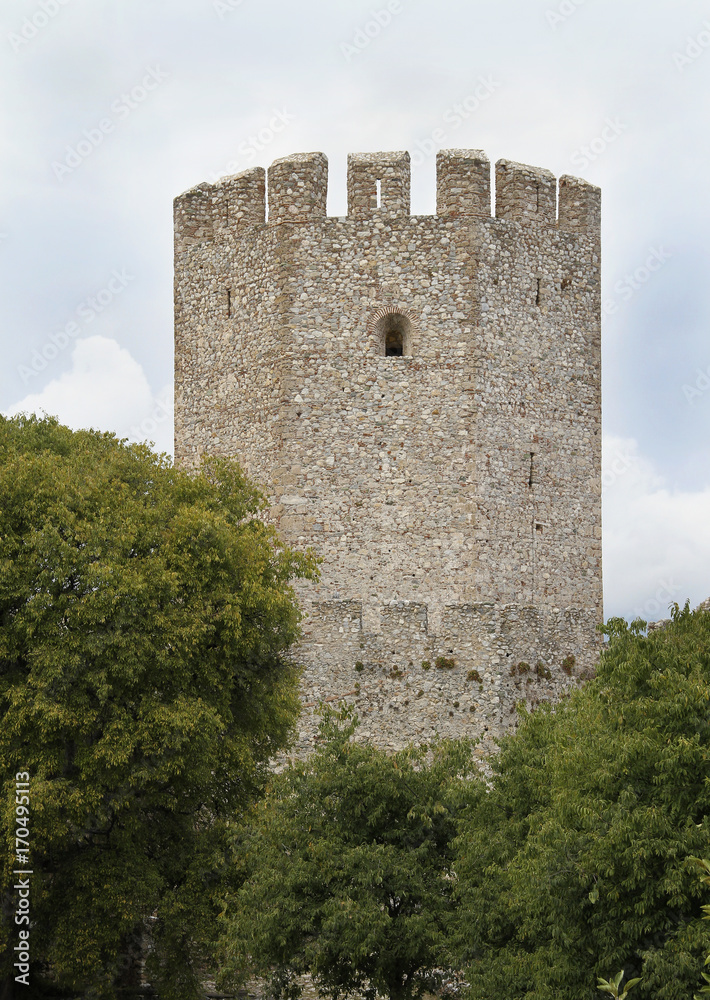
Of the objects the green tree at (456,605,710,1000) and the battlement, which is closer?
the green tree at (456,605,710,1000)

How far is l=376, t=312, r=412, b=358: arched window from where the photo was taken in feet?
82.4

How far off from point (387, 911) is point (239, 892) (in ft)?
6.63

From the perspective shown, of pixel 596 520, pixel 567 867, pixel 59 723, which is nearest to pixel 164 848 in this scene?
pixel 59 723

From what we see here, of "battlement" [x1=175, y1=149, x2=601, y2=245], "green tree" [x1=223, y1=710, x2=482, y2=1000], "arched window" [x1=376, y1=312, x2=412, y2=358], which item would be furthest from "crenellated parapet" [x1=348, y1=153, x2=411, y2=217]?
"green tree" [x1=223, y1=710, x2=482, y2=1000]

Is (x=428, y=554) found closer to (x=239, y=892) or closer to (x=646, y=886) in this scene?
(x=239, y=892)

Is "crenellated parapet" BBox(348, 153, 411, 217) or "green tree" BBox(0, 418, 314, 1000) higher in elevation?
"crenellated parapet" BBox(348, 153, 411, 217)

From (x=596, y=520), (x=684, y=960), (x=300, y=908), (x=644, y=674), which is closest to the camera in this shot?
(x=684, y=960)

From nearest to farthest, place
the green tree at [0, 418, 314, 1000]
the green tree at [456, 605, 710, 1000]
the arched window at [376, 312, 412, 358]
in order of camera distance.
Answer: the green tree at [456, 605, 710, 1000]
the green tree at [0, 418, 314, 1000]
the arched window at [376, 312, 412, 358]

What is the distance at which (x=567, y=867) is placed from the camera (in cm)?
1452

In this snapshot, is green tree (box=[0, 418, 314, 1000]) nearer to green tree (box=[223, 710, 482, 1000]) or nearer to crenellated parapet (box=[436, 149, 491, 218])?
green tree (box=[223, 710, 482, 1000])

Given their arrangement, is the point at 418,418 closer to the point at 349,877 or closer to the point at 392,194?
the point at 392,194
